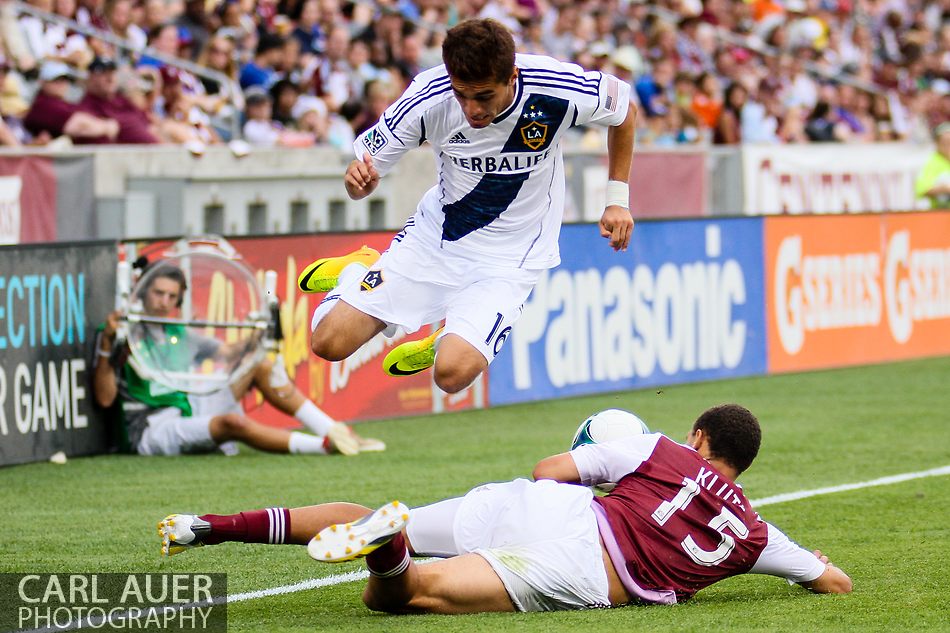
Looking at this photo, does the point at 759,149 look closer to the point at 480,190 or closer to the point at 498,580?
the point at 480,190

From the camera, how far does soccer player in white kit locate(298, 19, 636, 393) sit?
22.7 ft

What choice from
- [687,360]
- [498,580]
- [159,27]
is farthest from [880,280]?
[498,580]

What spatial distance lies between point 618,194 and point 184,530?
2.54 metres

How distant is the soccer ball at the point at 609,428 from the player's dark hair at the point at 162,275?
4.48m

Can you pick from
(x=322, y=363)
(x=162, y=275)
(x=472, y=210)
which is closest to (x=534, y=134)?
(x=472, y=210)

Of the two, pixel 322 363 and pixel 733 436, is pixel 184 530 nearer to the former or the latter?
pixel 733 436

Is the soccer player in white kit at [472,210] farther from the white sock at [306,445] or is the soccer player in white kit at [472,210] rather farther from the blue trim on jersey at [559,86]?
the white sock at [306,445]

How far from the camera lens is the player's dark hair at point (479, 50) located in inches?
251

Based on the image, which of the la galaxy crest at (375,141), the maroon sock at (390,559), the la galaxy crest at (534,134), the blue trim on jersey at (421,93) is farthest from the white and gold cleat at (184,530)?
the la galaxy crest at (534,134)

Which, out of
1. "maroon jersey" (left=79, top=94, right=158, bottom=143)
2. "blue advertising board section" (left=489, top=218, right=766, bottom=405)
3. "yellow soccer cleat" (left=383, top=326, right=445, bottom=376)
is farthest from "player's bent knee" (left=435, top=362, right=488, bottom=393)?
"maroon jersey" (left=79, top=94, right=158, bottom=143)

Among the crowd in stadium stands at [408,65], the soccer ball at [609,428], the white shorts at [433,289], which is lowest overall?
the soccer ball at [609,428]

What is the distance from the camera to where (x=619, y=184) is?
7.10 meters

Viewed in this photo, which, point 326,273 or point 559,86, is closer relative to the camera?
point 559,86

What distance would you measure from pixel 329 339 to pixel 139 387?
3507 mm
